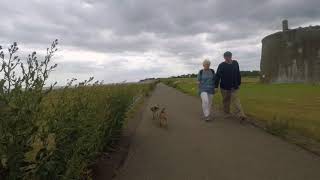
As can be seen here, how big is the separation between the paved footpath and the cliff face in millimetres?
49857

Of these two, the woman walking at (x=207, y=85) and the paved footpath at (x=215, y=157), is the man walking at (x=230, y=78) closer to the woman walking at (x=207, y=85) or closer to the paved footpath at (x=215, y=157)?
the woman walking at (x=207, y=85)

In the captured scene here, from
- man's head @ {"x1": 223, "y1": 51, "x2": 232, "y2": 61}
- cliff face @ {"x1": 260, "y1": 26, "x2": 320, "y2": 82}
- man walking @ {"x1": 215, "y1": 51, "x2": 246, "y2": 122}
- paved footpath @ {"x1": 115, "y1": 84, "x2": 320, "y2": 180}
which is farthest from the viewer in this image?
cliff face @ {"x1": 260, "y1": 26, "x2": 320, "y2": 82}

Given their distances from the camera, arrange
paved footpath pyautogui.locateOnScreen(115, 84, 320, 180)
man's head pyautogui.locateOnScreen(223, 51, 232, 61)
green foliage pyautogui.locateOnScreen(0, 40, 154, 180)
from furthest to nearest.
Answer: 1. man's head pyautogui.locateOnScreen(223, 51, 232, 61)
2. paved footpath pyautogui.locateOnScreen(115, 84, 320, 180)
3. green foliage pyautogui.locateOnScreen(0, 40, 154, 180)

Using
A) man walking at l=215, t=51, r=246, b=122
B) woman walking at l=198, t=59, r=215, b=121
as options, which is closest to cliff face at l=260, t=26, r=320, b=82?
man walking at l=215, t=51, r=246, b=122

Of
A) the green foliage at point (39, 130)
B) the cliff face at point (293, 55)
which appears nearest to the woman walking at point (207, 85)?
the green foliage at point (39, 130)

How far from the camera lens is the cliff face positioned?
60.4m

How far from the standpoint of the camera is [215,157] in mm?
9312

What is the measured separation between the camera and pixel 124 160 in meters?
9.24

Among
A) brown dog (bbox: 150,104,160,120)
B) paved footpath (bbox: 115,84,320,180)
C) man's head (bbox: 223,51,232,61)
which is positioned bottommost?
paved footpath (bbox: 115,84,320,180)

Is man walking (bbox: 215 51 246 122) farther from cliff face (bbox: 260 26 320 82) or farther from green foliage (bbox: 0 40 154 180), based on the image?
cliff face (bbox: 260 26 320 82)

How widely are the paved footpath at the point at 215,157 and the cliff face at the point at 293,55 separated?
49.9 m

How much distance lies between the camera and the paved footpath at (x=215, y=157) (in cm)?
780

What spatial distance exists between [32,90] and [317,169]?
5308 mm

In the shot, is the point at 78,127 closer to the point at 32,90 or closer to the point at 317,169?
the point at 32,90
